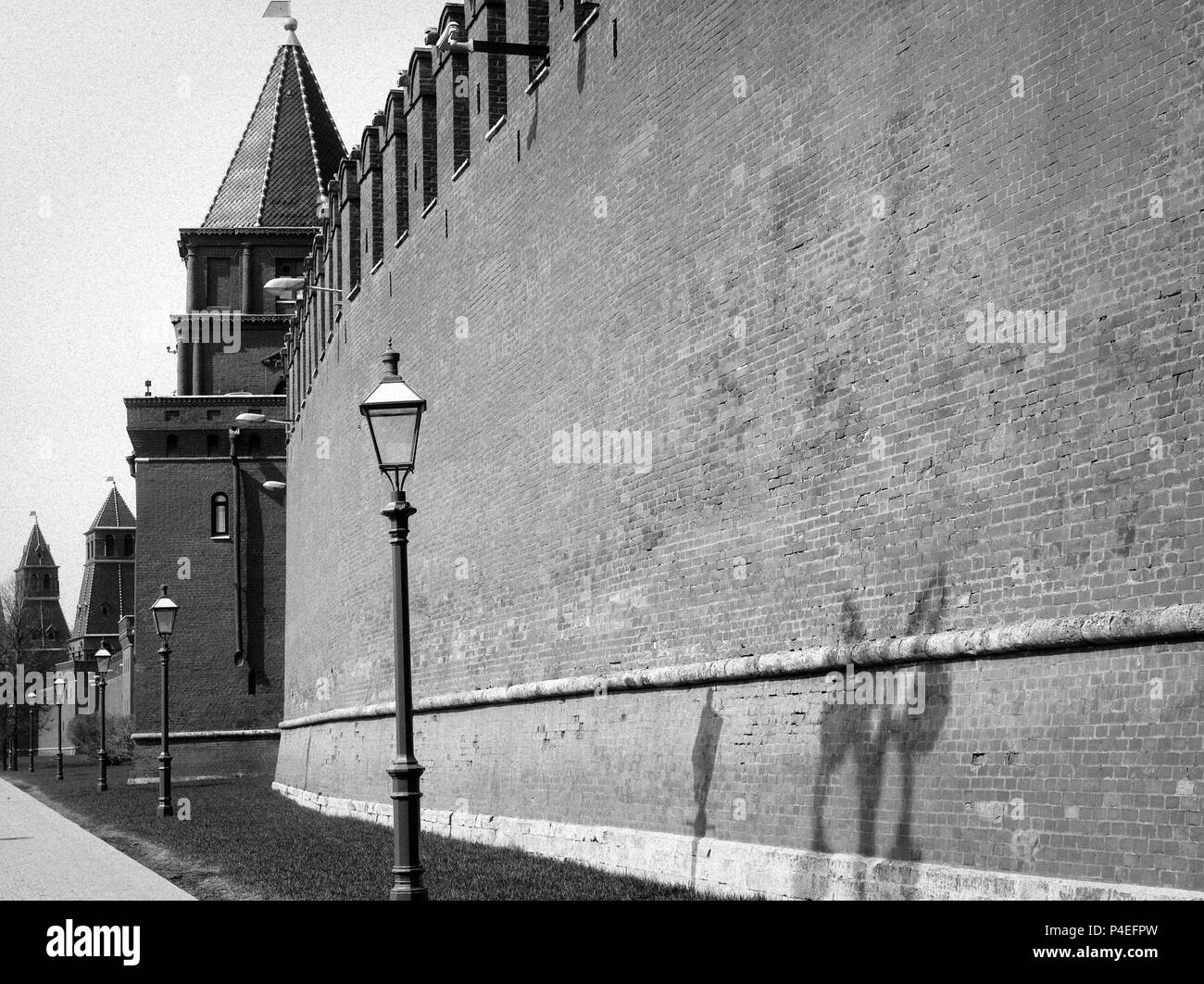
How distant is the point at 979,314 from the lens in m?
8.69

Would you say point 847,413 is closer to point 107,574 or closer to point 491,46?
point 491,46

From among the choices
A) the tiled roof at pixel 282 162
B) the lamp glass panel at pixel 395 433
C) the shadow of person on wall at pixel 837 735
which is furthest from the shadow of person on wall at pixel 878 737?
the tiled roof at pixel 282 162

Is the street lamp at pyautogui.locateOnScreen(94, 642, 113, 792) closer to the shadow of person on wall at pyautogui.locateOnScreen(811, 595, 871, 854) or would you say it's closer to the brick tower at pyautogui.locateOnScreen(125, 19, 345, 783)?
the brick tower at pyautogui.locateOnScreen(125, 19, 345, 783)

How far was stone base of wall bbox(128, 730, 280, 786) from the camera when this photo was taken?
38094 millimetres

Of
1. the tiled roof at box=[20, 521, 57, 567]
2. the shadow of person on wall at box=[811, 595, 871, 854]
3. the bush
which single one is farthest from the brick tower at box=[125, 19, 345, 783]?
the tiled roof at box=[20, 521, 57, 567]

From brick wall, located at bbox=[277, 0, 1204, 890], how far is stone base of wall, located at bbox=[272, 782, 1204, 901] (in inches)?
4.8

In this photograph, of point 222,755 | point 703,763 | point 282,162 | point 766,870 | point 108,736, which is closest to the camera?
point 766,870

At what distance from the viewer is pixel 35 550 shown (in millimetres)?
123812

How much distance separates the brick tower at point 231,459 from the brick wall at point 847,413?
22.8 metres

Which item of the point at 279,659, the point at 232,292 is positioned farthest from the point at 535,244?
the point at 232,292

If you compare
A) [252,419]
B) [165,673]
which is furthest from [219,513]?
[165,673]

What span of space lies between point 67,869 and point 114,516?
325 feet
